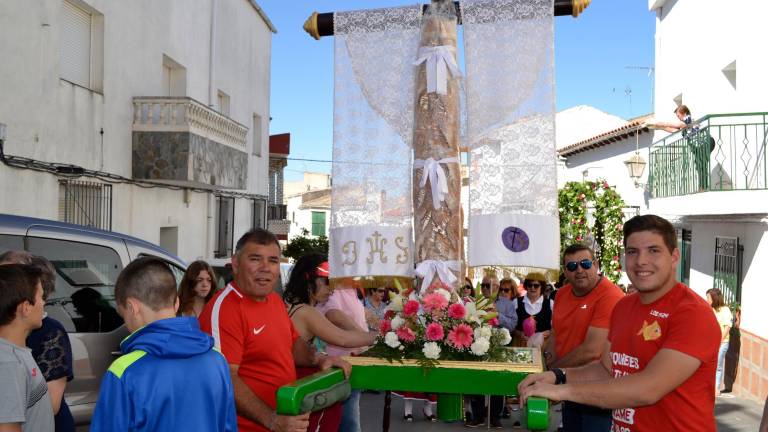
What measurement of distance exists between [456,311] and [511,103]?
1290 millimetres

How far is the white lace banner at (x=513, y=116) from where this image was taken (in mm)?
4809

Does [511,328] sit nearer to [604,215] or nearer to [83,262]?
[83,262]

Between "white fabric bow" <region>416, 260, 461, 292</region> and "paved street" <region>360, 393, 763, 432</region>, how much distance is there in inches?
194

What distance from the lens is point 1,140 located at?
10.7 m

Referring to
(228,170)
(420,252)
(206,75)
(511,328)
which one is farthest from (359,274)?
(206,75)

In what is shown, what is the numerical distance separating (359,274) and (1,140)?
749 cm

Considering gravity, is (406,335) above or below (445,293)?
below

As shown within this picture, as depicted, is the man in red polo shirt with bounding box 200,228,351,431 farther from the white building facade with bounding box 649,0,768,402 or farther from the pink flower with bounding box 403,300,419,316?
the white building facade with bounding box 649,0,768,402

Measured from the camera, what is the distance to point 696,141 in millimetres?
12969

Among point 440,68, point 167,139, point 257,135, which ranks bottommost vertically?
point 440,68

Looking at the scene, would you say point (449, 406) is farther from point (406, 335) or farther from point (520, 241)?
point (520, 241)

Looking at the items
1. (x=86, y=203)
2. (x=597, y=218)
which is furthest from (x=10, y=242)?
(x=597, y=218)

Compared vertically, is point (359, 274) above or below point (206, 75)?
below

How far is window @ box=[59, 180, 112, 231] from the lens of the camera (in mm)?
12789
